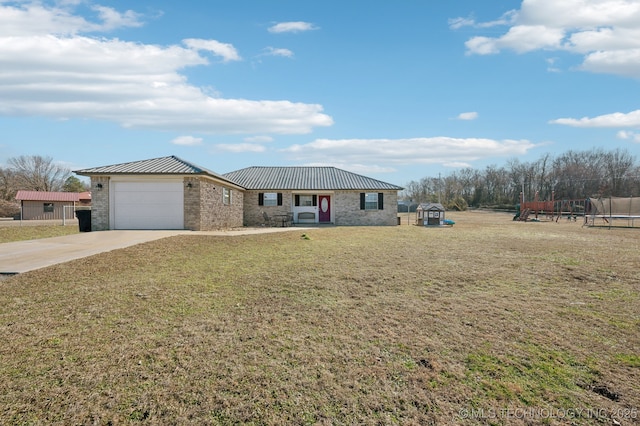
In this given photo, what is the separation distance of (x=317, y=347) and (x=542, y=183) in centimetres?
6409

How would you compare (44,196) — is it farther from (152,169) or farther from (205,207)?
(205,207)

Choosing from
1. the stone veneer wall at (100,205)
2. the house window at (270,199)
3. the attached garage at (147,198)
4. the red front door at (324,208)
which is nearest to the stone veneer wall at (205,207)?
the attached garage at (147,198)

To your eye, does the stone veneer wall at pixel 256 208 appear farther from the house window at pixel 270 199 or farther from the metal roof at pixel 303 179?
the metal roof at pixel 303 179

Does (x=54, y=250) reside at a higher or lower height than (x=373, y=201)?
lower

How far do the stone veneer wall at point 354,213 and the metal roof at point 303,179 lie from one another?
2.07ft

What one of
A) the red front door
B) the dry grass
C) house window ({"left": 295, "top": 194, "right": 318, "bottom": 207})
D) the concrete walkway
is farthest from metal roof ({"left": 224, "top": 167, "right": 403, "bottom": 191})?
the dry grass

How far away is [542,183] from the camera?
5678 centimetres

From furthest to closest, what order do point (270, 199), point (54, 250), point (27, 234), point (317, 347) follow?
1. point (270, 199)
2. point (27, 234)
3. point (54, 250)
4. point (317, 347)

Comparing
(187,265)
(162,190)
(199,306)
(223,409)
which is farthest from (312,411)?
(162,190)

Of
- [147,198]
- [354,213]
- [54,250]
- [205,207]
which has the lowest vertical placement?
[54,250]

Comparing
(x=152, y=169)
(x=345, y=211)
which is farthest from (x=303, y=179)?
(x=152, y=169)

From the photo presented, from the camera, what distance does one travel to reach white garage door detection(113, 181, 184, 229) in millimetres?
15703

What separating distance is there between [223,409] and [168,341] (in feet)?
4.74

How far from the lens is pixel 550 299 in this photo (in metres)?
5.46
